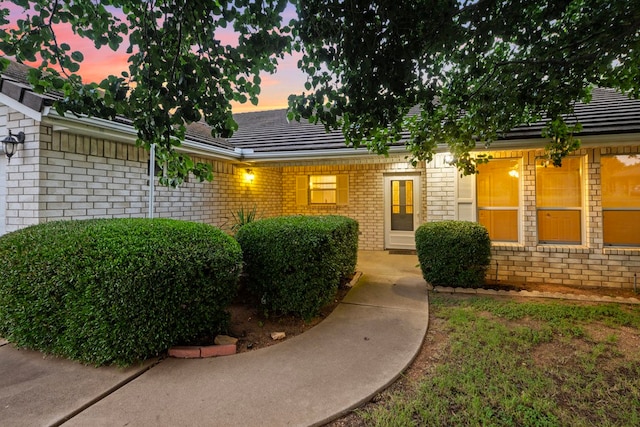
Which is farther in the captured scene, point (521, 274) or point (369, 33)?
point (521, 274)

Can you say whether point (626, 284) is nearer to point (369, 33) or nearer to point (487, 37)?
point (487, 37)

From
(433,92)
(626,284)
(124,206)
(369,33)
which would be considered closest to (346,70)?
(369,33)

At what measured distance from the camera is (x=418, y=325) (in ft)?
12.8

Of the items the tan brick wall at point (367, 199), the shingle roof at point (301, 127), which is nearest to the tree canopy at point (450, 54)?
the shingle roof at point (301, 127)

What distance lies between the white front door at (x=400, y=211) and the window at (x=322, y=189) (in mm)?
1388

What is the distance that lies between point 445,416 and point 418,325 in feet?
5.38

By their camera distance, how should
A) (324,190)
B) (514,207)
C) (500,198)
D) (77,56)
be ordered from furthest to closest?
(324,190)
(500,198)
(514,207)
(77,56)

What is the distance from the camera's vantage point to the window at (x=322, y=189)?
1006 centimetres

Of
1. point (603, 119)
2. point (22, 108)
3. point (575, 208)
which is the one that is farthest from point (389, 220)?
point (22, 108)

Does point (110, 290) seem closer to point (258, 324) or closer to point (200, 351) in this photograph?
point (200, 351)

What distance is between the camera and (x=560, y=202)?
19.6ft

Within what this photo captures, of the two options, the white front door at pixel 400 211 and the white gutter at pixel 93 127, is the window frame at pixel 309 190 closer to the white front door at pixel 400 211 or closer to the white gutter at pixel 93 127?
the white front door at pixel 400 211

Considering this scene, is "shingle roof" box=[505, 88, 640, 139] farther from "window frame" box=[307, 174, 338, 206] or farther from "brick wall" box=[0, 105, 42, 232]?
"brick wall" box=[0, 105, 42, 232]

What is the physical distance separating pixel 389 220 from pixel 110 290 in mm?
7949
